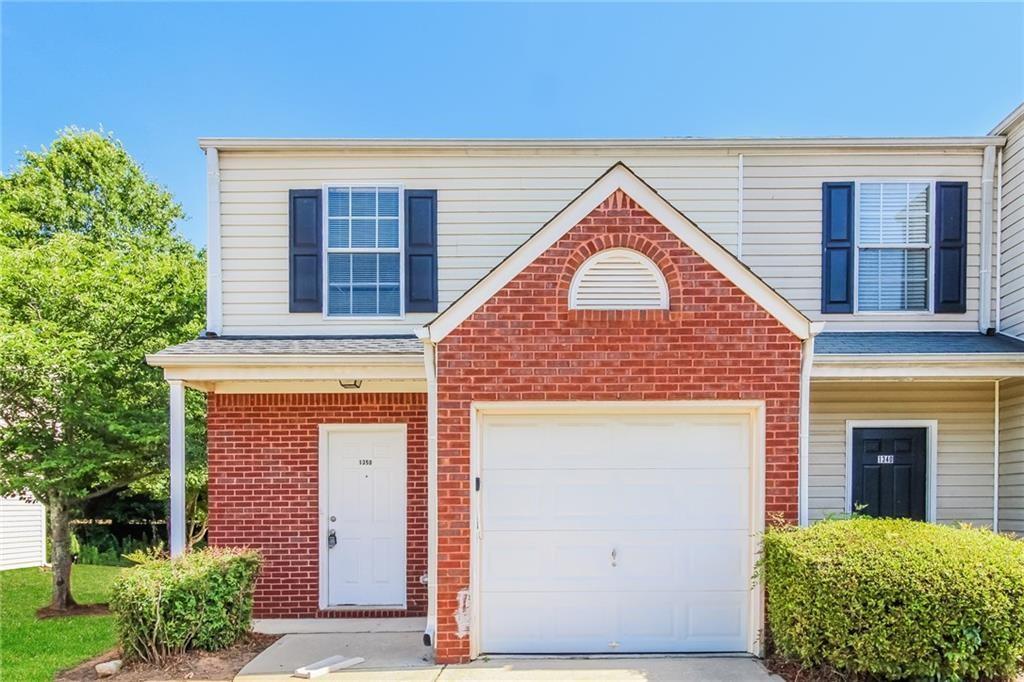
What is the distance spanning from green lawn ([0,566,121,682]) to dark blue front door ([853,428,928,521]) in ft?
29.1

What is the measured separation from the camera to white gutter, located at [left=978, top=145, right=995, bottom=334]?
26.5ft

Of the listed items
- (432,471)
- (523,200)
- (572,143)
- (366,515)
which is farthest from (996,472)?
(366,515)

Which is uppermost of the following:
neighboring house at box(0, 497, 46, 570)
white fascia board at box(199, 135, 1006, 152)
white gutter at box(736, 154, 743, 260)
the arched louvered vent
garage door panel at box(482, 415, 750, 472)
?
white fascia board at box(199, 135, 1006, 152)

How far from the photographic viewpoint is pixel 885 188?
26.9 feet

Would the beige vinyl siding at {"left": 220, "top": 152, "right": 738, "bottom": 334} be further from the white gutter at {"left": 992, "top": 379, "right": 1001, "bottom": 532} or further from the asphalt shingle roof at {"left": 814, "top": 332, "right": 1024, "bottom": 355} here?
the white gutter at {"left": 992, "top": 379, "right": 1001, "bottom": 532}

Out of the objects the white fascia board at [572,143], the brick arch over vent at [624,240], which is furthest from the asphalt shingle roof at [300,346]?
the white fascia board at [572,143]

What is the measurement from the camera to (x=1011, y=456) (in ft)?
25.1

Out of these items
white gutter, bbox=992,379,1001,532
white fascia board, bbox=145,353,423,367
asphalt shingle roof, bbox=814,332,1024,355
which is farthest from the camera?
A: white gutter, bbox=992,379,1001,532

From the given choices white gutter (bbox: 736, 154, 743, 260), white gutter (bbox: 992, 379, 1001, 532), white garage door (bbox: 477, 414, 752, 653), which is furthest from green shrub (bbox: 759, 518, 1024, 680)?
white gutter (bbox: 736, 154, 743, 260)

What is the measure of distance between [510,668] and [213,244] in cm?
596

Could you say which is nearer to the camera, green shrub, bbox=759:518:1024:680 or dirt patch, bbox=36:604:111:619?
green shrub, bbox=759:518:1024:680

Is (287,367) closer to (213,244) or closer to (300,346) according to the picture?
(300,346)

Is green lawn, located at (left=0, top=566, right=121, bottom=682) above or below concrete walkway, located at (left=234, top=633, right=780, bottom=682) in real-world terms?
below

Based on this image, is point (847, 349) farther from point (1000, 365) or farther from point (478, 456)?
point (478, 456)
